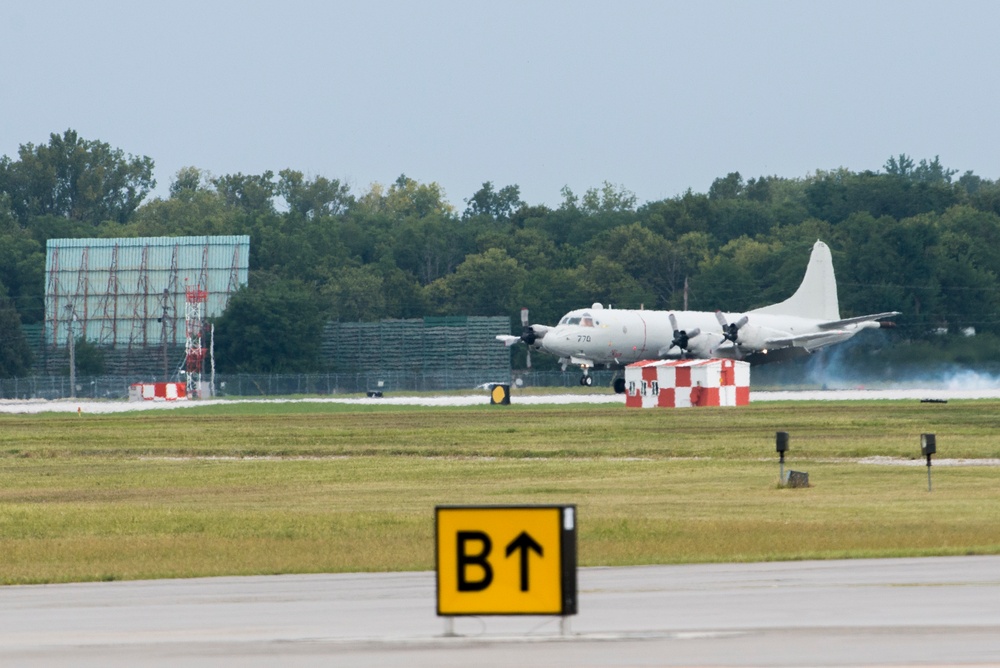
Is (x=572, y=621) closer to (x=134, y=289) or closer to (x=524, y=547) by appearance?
(x=524, y=547)

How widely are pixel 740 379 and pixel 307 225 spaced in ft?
344

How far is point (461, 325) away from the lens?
12812cm

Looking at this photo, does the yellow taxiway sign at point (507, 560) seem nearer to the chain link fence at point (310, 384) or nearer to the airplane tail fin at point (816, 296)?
the airplane tail fin at point (816, 296)

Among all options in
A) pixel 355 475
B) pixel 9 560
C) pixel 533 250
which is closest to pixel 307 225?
pixel 533 250

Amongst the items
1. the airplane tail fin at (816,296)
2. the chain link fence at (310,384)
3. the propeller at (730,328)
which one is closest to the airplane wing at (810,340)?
the propeller at (730,328)

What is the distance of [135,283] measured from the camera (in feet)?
458

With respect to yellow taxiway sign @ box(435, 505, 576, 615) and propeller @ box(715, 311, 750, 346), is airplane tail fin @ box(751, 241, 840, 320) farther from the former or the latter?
yellow taxiway sign @ box(435, 505, 576, 615)

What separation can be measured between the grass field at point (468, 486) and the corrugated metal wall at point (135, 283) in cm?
7056

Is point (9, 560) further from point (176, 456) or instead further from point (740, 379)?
point (740, 379)

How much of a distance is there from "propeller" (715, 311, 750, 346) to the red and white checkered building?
14337 millimetres

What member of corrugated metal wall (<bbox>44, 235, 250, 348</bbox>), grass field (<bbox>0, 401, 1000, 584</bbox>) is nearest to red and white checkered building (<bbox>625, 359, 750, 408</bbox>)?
grass field (<bbox>0, 401, 1000, 584</bbox>)

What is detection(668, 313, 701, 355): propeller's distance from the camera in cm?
8306

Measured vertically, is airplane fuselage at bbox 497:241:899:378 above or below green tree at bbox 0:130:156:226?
below


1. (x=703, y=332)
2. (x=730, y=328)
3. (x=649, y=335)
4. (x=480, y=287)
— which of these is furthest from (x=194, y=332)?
(x=730, y=328)
